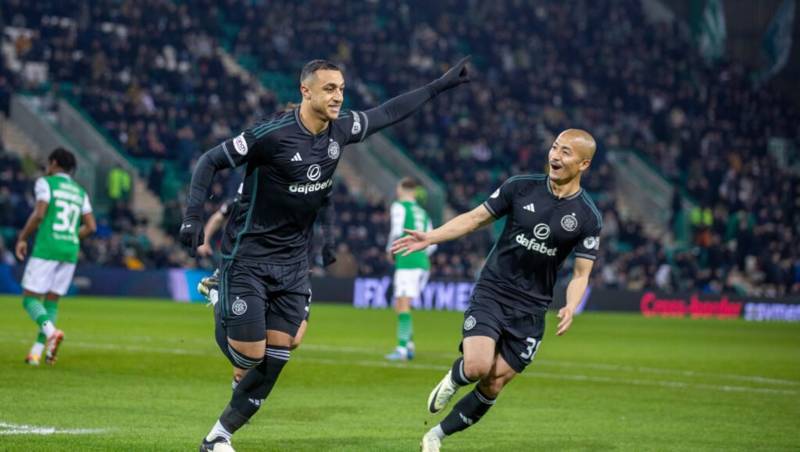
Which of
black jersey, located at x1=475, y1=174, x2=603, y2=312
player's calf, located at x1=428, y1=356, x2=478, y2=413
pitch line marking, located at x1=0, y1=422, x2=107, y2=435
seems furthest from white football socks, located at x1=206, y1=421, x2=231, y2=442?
black jersey, located at x1=475, y1=174, x2=603, y2=312

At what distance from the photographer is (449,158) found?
41781 mm

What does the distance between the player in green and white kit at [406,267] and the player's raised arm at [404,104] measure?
8461 mm

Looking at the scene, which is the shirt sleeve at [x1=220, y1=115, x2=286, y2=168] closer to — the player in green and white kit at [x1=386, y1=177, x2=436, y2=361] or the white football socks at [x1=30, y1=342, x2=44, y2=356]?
the white football socks at [x1=30, y1=342, x2=44, y2=356]

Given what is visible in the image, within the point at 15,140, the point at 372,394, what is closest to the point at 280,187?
the point at 372,394

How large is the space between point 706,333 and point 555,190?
20031 mm

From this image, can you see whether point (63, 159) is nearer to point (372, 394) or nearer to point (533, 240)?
point (372, 394)

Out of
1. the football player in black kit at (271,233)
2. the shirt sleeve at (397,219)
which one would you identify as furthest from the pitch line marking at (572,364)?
the football player in black kit at (271,233)

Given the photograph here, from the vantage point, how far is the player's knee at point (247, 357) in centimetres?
830

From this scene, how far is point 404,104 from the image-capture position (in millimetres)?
9203

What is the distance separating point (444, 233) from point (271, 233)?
126 cm

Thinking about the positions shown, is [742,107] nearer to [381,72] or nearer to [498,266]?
[381,72]

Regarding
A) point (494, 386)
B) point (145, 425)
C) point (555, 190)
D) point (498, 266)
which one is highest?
point (555, 190)

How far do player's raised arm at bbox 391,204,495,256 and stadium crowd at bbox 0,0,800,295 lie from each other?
2370 cm

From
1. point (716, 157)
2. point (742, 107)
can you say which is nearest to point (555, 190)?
point (716, 157)
